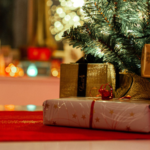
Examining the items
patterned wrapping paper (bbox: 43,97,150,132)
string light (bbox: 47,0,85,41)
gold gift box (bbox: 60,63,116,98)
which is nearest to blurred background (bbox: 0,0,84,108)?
string light (bbox: 47,0,85,41)

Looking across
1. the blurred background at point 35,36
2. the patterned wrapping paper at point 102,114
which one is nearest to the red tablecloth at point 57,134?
the patterned wrapping paper at point 102,114

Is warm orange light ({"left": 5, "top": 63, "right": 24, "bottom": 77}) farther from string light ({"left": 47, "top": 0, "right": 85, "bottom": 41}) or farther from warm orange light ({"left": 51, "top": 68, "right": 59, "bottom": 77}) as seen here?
string light ({"left": 47, "top": 0, "right": 85, "bottom": 41})

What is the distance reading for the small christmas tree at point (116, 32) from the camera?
522 millimetres

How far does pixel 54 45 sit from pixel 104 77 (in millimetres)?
1868

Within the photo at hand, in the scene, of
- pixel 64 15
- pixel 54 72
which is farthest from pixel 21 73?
pixel 64 15

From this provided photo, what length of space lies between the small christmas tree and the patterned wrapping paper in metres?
0.15

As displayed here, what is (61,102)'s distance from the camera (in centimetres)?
45

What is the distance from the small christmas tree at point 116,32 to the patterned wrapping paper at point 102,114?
151mm

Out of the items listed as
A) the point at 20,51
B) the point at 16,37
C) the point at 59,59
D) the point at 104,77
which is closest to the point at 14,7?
the point at 16,37

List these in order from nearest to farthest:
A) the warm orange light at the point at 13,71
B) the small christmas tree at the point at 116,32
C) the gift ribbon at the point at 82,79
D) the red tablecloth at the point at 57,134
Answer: the red tablecloth at the point at 57,134
the small christmas tree at the point at 116,32
the gift ribbon at the point at 82,79
the warm orange light at the point at 13,71

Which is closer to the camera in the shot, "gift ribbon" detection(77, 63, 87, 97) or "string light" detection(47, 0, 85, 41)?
"gift ribbon" detection(77, 63, 87, 97)

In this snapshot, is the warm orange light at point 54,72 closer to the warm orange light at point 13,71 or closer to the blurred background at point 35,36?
the blurred background at point 35,36

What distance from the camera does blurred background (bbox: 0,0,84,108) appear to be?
235cm

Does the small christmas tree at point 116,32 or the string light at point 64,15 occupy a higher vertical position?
the string light at point 64,15
